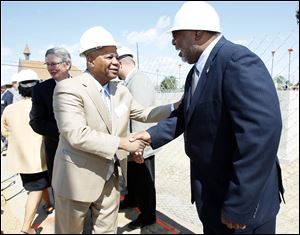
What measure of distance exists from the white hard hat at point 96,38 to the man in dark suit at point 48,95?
0.86 meters

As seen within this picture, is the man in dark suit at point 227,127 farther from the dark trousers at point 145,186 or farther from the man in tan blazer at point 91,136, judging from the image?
the dark trousers at point 145,186

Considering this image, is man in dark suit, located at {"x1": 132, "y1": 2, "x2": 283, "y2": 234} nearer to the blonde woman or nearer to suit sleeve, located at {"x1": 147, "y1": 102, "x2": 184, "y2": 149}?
suit sleeve, located at {"x1": 147, "y1": 102, "x2": 184, "y2": 149}

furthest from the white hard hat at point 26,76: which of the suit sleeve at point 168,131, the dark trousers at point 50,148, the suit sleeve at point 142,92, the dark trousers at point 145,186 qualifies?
the suit sleeve at point 168,131

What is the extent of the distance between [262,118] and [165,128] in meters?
0.99

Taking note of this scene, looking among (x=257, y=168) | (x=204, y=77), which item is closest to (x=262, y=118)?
(x=257, y=168)

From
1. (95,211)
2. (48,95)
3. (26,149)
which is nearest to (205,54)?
(95,211)

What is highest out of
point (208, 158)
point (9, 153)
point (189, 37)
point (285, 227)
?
point (189, 37)

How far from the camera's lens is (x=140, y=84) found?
3.12 meters

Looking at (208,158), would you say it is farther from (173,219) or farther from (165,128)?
(173,219)

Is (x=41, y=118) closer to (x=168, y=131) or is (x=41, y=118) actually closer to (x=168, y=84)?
(x=168, y=131)

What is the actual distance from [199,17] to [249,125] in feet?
2.40

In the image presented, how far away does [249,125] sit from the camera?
1.56 metres

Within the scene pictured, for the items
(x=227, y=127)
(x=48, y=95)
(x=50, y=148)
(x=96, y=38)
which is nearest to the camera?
(x=227, y=127)

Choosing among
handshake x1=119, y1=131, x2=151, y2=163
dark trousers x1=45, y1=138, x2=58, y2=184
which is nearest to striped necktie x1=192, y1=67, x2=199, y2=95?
handshake x1=119, y1=131, x2=151, y2=163
